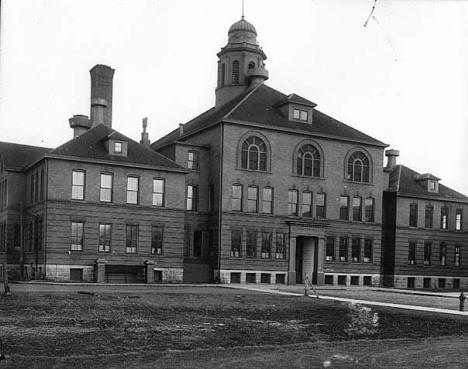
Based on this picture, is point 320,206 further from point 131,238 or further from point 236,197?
point 131,238

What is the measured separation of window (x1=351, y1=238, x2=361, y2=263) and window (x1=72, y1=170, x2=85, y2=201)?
2209 cm

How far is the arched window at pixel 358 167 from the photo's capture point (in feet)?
168

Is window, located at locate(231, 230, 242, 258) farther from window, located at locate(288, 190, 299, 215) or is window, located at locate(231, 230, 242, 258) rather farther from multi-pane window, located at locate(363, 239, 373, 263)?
multi-pane window, located at locate(363, 239, 373, 263)

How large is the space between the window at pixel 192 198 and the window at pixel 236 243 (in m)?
3.60

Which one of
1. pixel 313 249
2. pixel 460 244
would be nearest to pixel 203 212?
pixel 313 249

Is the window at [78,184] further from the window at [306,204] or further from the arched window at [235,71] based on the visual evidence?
the arched window at [235,71]

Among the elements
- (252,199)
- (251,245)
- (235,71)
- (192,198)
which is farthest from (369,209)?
(235,71)

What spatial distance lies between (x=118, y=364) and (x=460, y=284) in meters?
51.5

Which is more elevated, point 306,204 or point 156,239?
point 306,204

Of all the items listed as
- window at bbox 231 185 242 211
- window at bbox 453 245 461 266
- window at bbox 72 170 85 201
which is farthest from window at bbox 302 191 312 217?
window at bbox 72 170 85 201

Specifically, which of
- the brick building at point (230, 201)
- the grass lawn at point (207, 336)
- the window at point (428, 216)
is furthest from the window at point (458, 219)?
the grass lawn at point (207, 336)

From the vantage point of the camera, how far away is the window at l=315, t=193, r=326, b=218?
4925 centimetres

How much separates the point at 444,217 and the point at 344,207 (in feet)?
38.8

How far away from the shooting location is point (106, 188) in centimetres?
4166
